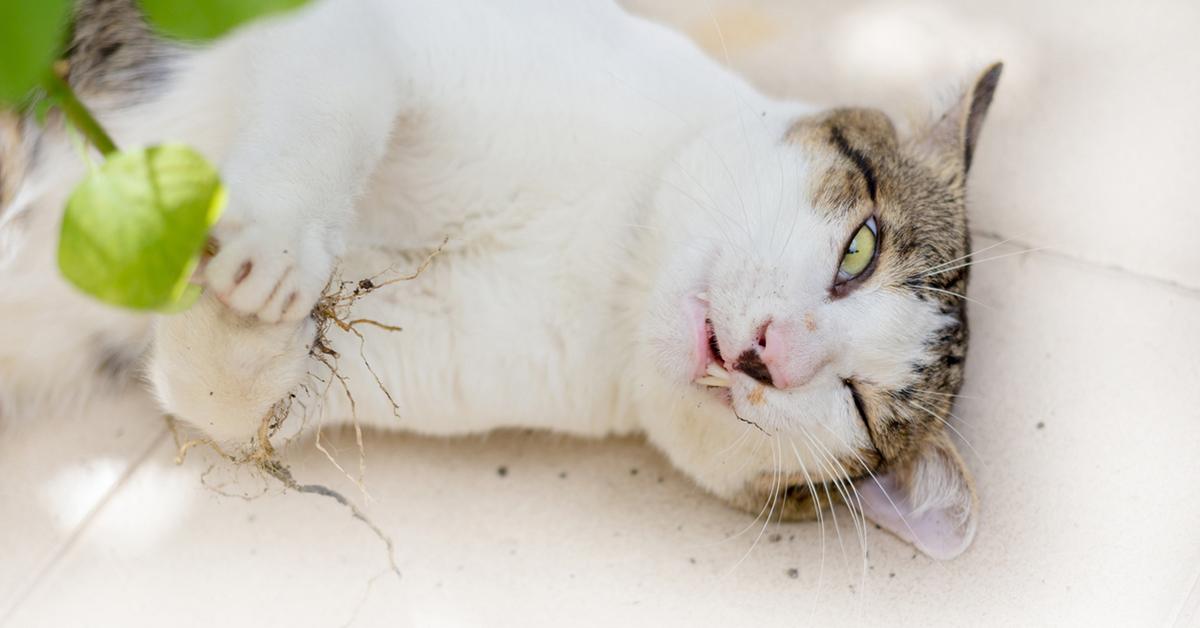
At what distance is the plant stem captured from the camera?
661 mm

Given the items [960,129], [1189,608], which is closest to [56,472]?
[960,129]

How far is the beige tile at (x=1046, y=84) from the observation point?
Result: 240 centimetres

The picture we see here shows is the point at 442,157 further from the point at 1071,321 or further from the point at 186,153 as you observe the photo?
the point at 1071,321

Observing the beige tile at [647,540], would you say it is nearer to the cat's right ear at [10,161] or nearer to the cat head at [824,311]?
the cat head at [824,311]

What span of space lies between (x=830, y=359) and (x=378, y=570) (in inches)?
42.9

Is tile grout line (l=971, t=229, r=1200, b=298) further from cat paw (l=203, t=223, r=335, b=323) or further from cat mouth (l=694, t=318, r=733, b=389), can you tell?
cat paw (l=203, t=223, r=335, b=323)

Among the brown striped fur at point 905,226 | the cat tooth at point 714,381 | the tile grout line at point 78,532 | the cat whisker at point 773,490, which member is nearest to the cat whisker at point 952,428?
→ the brown striped fur at point 905,226

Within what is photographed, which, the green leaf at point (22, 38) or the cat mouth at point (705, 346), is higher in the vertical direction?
the green leaf at point (22, 38)

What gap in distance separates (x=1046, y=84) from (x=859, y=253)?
1279 millimetres

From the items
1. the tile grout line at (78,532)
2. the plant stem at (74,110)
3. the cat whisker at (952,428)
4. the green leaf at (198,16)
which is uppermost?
the green leaf at (198,16)

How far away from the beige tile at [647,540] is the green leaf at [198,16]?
5.26 ft

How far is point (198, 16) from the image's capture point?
0.55 meters

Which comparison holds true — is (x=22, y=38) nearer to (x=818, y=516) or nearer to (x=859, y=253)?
(x=859, y=253)

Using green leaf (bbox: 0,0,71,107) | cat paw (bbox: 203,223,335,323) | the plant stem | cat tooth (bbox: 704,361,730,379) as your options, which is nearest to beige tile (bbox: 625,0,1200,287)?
cat tooth (bbox: 704,361,730,379)
